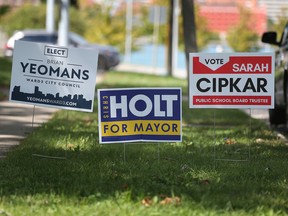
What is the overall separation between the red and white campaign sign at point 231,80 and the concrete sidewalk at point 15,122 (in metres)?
2.32

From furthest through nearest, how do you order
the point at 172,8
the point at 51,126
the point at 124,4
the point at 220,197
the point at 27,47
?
the point at 124,4
the point at 172,8
the point at 51,126
the point at 27,47
the point at 220,197

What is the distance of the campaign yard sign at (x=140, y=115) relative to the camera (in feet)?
28.1

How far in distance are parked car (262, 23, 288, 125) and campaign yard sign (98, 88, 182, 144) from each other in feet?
15.3

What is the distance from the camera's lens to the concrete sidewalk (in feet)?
36.5

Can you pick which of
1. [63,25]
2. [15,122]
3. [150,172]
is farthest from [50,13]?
[150,172]

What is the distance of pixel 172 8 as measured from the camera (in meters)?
35.2

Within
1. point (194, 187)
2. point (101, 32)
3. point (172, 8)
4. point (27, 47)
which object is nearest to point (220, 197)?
point (194, 187)

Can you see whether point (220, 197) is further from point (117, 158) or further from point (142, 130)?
point (117, 158)

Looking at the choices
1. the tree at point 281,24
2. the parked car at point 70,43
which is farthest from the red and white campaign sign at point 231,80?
the tree at point 281,24

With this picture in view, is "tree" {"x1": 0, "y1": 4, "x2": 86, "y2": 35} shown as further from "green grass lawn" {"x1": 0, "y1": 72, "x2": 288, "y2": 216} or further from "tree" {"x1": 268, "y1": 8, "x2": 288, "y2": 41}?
"green grass lawn" {"x1": 0, "y1": 72, "x2": 288, "y2": 216}

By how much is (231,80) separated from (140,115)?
1177mm

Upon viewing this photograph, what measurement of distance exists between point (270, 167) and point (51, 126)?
185 inches

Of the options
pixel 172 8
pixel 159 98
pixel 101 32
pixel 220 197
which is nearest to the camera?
pixel 220 197

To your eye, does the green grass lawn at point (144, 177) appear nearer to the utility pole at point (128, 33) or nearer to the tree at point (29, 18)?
the tree at point (29, 18)
